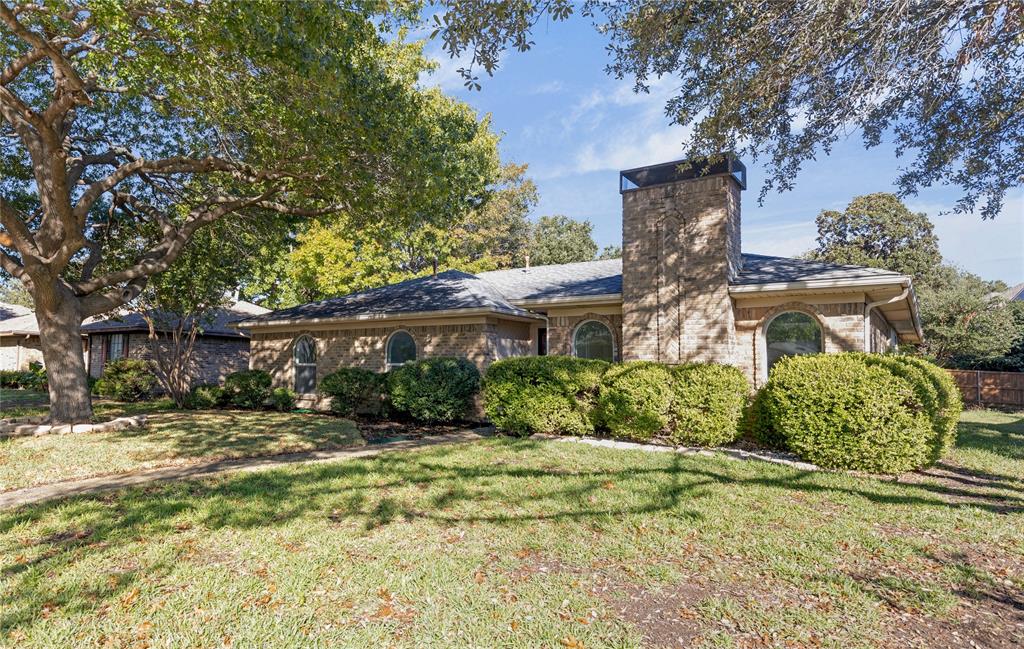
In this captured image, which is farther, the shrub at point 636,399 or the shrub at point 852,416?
the shrub at point 636,399

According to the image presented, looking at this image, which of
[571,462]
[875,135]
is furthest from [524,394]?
[875,135]

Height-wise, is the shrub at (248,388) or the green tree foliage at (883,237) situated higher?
the green tree foliage at (883,237)

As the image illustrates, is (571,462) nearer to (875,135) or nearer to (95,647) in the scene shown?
(95,647)

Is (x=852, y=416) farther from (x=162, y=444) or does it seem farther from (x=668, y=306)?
(x=162, y=444)

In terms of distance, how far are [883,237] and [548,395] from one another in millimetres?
35668

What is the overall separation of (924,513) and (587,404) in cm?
551

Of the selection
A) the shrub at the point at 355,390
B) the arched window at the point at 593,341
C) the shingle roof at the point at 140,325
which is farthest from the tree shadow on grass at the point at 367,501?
the shingle roof at the point at 140,325

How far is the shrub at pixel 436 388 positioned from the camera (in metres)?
12.2

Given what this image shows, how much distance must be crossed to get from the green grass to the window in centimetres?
1250

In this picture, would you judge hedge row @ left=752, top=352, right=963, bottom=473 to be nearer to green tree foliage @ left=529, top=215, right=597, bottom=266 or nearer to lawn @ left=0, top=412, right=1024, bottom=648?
lawn @ left=0, top=412, right=1024, bottom=648

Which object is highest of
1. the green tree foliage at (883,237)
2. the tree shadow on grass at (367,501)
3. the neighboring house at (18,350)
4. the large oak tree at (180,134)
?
the green tree foliage at (883,237)

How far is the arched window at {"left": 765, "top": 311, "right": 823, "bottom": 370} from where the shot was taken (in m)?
10.8

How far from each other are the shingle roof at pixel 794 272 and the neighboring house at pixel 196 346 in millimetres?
19228

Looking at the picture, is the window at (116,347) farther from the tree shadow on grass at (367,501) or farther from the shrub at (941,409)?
the shrub at (941,409)
